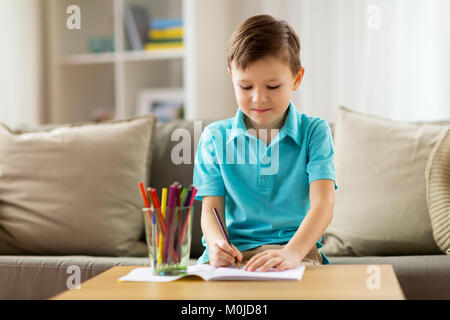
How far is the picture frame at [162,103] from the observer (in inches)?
122

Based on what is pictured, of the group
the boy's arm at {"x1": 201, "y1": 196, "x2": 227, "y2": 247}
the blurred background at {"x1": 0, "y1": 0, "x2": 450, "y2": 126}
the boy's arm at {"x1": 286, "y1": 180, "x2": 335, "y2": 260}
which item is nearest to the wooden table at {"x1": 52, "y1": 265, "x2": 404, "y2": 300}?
the boy's arm at {"x1": 286, "y1": 180, "x2": 335, "y2": 260}

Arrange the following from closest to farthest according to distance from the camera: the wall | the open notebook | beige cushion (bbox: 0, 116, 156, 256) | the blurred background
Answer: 1. the open notebook
2. beige cushion (bbox: 0, 116, 156, 256)
3. the blurred background
4. the wall

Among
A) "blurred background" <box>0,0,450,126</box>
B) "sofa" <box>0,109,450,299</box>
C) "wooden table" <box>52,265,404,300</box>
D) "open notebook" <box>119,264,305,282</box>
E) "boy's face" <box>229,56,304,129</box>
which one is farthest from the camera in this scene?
"blurred background" <box>0,0,450,126</box>

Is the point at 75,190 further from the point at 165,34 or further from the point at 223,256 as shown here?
the point at 165,34

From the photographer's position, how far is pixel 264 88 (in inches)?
45.6

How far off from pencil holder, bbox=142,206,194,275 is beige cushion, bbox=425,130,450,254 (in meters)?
0.86

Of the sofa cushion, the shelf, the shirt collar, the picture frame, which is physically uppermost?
the shelf

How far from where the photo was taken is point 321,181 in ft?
3.88

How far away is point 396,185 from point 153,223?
96 centimetres

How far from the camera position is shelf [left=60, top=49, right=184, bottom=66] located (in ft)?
9.88

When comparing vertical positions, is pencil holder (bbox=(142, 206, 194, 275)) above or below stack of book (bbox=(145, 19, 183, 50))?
below

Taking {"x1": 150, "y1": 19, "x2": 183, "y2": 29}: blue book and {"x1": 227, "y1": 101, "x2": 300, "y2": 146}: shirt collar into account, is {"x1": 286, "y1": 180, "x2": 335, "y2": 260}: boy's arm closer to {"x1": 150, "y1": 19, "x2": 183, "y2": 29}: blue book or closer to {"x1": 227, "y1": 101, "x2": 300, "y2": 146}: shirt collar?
{"x1": 227, "y1": 101, "x2": 300, "y2": 146}: shirt collar

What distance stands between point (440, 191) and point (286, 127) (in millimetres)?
582

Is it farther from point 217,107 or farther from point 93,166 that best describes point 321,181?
point 217,107
